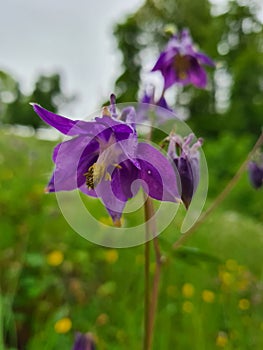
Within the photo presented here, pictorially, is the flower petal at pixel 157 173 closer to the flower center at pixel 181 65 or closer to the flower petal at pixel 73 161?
the flower petal at pixel 73 161

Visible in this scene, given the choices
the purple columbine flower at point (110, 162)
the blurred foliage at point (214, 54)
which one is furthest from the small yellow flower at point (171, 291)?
the blurred foliage at point (214, 54)

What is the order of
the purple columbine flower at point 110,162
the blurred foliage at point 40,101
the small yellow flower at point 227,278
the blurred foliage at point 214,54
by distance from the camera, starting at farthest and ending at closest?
the blurred foliage at point 40,101, the blurred foliage at point 214,54, the small yellow flower at point 227,278, the purple columbine flower at point 110,162

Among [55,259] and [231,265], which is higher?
[55,259]

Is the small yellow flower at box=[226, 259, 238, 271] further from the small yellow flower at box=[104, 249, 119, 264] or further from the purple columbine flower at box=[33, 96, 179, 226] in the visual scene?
the purple columbine flower at box=[33, 96, 179, 226]

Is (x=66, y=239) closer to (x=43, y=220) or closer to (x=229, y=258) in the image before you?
(x=43, y=220)

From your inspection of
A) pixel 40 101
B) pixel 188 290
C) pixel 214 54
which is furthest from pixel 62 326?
pixel 40 101

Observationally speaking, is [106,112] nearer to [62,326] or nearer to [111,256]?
[62,326]
